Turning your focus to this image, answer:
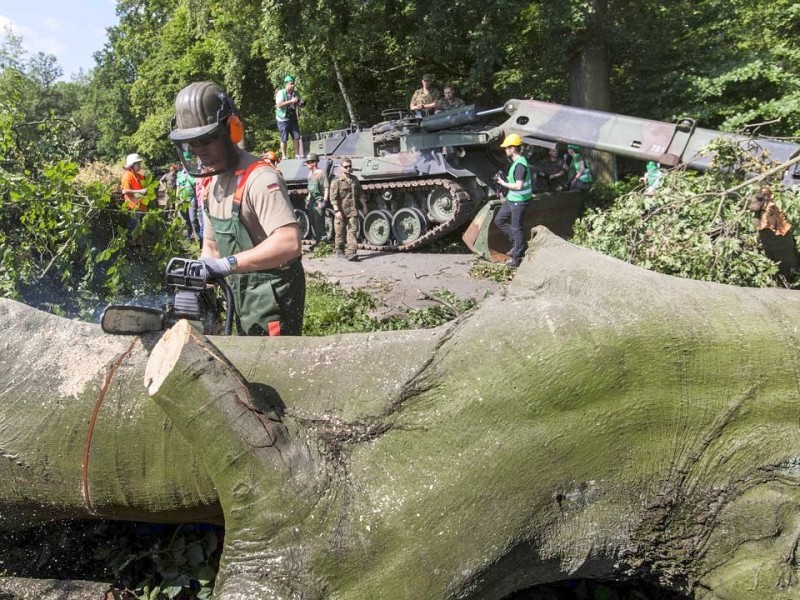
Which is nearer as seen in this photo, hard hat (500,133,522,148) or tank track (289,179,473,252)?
hard hat (500,133,522,148)

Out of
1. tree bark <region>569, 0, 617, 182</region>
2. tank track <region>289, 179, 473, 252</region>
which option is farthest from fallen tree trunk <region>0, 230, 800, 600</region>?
tree bark <region>569, 0, 617, 182</region>

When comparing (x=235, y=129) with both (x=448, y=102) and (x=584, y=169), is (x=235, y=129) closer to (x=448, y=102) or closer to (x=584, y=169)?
(x=584, y=169)

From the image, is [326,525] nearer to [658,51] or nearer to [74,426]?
[74,426]

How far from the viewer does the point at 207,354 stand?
204 cm

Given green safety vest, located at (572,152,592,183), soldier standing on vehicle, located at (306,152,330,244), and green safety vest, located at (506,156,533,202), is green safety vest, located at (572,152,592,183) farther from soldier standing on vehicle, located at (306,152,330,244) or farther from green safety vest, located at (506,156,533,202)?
soldier standing on vehicle, located at (306,152,330,244)

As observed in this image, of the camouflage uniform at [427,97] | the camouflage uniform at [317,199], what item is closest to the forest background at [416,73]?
the camouflage uniform at [427,97]

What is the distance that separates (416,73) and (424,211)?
9.32 meters

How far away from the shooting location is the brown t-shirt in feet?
10.3

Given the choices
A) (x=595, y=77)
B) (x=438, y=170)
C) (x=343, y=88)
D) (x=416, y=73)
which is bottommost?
(x=438, y=170)

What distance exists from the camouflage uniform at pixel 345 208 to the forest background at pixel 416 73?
3.91m

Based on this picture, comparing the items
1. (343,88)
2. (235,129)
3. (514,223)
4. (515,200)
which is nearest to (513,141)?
(515,200)

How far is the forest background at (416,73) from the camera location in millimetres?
4656

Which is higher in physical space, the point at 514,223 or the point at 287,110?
the point at 287,110

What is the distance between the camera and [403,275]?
31.6ft
